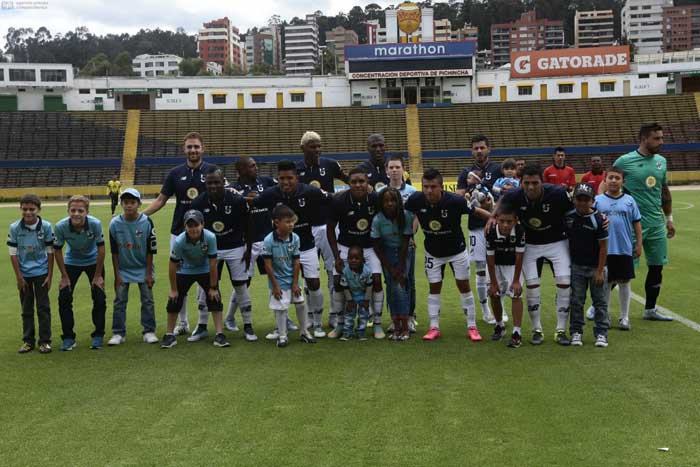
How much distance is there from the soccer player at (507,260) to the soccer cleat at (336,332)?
1818 mm

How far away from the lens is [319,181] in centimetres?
980

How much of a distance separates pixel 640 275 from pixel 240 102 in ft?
192

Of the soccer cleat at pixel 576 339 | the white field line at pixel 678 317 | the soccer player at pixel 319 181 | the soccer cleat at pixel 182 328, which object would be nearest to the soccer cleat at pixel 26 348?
the soccer cleat at pixel 182 328

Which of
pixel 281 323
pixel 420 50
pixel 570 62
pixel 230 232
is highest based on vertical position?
pixel 420 50

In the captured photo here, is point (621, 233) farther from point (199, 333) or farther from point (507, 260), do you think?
point (199, 333)

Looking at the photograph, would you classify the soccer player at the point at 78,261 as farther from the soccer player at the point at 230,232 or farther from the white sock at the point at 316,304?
the white sock at the point at 316,304

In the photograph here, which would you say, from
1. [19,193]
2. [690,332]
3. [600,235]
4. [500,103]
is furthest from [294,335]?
[500,103]

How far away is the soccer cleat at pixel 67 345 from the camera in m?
8.54

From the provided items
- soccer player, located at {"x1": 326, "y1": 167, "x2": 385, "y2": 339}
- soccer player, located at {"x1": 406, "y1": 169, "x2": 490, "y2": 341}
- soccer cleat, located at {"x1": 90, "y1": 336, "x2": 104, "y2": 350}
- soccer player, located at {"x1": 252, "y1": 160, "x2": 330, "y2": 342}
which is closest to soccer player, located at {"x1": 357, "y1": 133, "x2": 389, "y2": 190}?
soccer player, located at {"x1": 326, "y1": 167, "x2": 385, "y2": 339}

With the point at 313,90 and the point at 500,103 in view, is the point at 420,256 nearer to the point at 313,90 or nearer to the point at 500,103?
the point at 500,103

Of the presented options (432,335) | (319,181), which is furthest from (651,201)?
(319,181)

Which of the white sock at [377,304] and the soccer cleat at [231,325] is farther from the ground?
the white sock at [377,304]

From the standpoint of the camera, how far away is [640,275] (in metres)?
13.4

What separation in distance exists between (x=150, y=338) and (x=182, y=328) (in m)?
0.68
